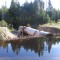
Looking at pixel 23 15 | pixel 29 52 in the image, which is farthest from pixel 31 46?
pixel 23 15

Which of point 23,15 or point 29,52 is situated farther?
point 23,15

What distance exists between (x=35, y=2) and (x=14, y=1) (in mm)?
3638

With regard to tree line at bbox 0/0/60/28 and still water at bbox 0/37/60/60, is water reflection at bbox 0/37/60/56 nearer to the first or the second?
still water at bbox 0/37/60/60

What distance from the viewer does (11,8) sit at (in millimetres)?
31422

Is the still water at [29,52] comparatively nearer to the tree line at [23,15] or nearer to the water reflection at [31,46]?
the water reflection at [31,46]

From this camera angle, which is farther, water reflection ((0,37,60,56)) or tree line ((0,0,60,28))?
tree line ((0,0,60,28))

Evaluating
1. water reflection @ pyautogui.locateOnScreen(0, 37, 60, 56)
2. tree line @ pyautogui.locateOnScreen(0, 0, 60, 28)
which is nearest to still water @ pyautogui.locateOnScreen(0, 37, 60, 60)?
water reflection @ pyautogui.locateOnScreen(0, 37, 60, 56)

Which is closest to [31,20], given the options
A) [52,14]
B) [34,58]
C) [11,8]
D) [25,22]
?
[25,22]

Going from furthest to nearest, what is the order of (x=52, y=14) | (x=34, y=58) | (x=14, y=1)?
(x=52, y=14) < (x=14, y=1) < (x=34, y=58)

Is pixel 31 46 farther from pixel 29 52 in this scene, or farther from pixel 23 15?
pixel 23 15

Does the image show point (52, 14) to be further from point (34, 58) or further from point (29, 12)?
point (34, 58)

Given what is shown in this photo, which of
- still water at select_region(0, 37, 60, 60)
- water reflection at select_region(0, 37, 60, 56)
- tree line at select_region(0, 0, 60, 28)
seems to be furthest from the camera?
tree line at select_region(0, 0, 60, 28)

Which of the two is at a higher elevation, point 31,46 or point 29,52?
point 29,52

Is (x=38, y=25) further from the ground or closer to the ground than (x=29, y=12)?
closer to the ground
